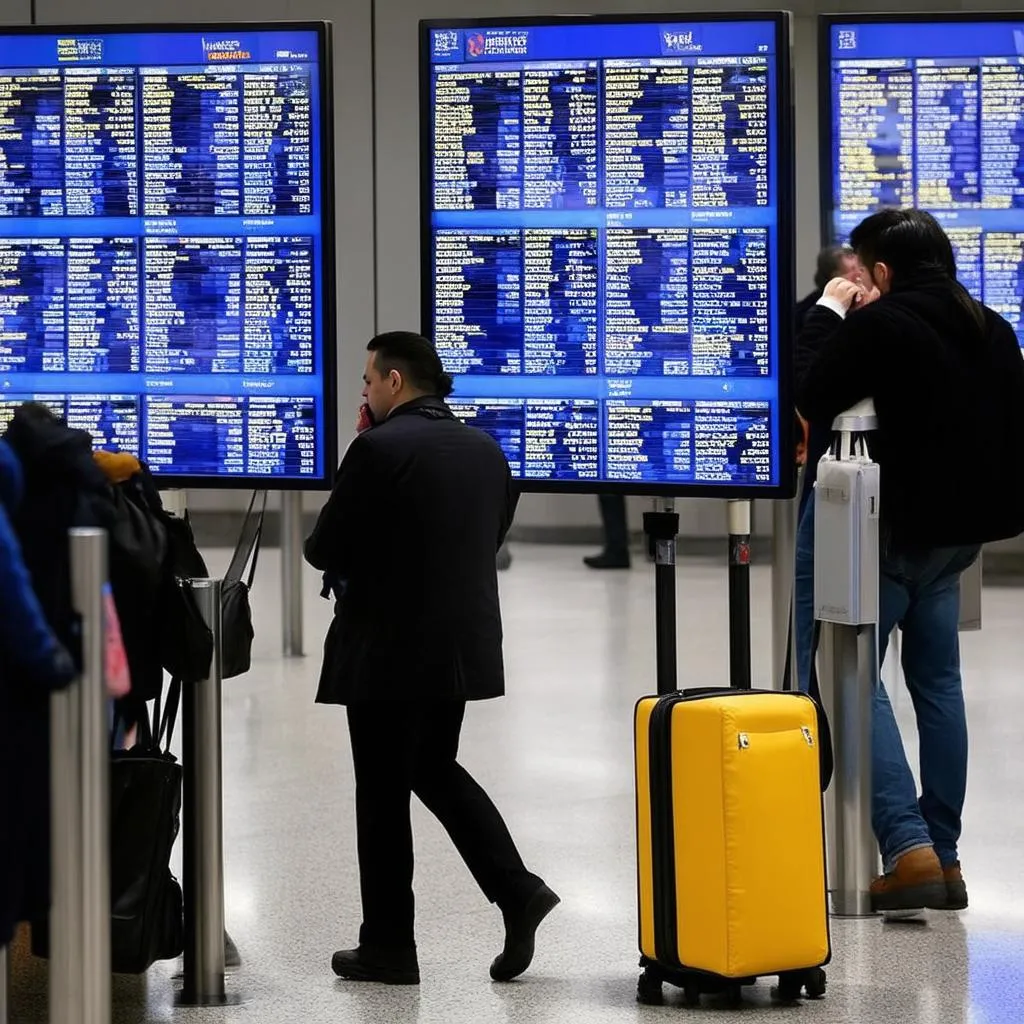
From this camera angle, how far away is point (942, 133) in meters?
5.10

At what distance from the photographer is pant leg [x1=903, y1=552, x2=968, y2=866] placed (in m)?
4.68

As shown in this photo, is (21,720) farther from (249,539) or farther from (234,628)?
(249,539)

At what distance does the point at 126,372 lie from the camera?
4.76 m

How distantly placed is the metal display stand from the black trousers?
0.30 meters

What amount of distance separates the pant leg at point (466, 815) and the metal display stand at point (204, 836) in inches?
17.3

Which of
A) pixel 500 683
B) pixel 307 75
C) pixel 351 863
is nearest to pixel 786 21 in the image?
pixel 307 75

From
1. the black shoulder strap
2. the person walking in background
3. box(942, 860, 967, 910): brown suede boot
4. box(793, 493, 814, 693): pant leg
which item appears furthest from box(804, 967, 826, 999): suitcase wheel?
the person walking in background

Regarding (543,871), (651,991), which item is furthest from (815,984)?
(543,871)

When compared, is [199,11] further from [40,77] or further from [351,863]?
[351,863]

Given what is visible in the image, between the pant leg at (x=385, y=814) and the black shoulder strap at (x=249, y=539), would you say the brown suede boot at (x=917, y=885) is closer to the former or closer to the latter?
the pant leg at (x=385, y=814)

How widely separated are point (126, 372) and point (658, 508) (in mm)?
1336

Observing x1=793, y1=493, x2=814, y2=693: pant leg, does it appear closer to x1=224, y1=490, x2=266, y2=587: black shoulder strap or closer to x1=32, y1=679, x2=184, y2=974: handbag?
x1=224, y1=490, x2=266, y2=587: black shoulder strap

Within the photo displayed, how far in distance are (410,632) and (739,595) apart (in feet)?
2.78

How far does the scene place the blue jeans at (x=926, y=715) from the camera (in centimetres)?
462
